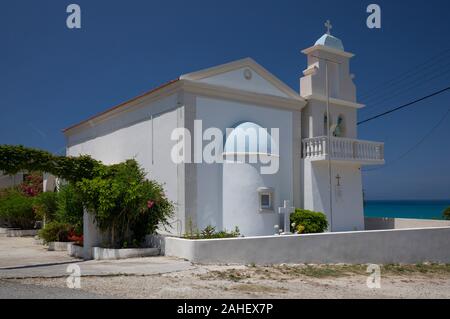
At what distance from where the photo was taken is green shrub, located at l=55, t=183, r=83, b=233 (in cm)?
1731

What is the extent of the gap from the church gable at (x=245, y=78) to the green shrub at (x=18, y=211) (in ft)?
47.6

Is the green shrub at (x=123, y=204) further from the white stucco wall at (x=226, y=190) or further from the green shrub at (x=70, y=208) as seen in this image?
the white stucco wall at (x=226, y=190)

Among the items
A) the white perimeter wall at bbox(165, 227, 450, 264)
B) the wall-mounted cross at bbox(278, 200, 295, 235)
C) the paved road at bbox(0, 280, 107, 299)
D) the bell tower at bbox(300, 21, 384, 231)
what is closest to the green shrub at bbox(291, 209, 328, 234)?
the wall-mounted cross at bbox(278, 200, 295, 235)

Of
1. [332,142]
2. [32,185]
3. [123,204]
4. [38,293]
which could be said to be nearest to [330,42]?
[332,142]

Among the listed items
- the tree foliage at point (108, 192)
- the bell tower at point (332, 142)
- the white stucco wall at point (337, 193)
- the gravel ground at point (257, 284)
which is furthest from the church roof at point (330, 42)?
the gravel ground at point (257, 284)

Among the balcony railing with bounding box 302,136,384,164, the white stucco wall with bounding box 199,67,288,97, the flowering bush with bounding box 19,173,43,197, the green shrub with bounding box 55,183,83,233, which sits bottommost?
the green shrub with bounding box 55,183,83,233

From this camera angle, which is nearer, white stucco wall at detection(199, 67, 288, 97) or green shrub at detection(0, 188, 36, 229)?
white stucco wall at detection(199, 67, 288, 97)

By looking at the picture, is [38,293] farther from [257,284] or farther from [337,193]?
[337,193]

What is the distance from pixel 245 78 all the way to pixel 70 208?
8.76 metres

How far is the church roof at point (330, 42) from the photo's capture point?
72.2ft

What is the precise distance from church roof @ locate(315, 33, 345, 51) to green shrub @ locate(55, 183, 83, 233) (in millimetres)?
13056

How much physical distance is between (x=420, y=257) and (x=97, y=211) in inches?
512

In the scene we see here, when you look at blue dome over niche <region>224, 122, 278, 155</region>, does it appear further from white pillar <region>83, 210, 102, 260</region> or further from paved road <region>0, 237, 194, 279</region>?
white pillar <region>83, 210, 102, 260</region>

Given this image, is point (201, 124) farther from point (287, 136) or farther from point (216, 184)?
point (287, 136)
